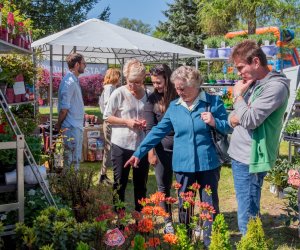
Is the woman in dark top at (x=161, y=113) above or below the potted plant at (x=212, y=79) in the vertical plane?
below

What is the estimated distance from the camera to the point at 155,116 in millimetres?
3500

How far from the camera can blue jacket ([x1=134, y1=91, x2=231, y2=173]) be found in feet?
9.53

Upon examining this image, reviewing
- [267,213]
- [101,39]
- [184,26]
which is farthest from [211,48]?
[184,26]

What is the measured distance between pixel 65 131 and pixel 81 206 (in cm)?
198

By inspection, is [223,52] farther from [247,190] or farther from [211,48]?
[247,190]

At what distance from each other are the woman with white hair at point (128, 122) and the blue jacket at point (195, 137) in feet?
1.78

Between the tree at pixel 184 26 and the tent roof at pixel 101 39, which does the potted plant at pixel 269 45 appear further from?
the tree at pixel 184 26

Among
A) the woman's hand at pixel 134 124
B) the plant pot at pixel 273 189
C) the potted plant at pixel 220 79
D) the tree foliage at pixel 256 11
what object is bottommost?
the plant pot at pixel 273 189

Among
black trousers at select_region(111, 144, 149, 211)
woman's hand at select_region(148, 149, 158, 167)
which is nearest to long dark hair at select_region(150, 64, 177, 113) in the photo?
woman's hand at select_region(148, 149, 158, 167)

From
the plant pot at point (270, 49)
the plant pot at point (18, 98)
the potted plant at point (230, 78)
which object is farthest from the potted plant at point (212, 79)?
the plant pot at point (18, 98)

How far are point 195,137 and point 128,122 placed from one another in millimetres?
797

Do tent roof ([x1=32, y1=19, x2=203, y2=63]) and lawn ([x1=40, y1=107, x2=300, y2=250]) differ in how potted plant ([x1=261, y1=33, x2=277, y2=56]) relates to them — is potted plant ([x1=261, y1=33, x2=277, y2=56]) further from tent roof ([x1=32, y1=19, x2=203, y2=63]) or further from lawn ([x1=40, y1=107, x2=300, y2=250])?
lawn ([x1=40, y1=107, x2=300, y2=250])

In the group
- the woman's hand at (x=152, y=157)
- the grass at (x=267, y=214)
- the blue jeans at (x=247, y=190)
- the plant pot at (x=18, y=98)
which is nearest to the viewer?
the blue jeans at (x=247, y=190)

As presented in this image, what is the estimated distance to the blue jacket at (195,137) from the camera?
9.53ft
